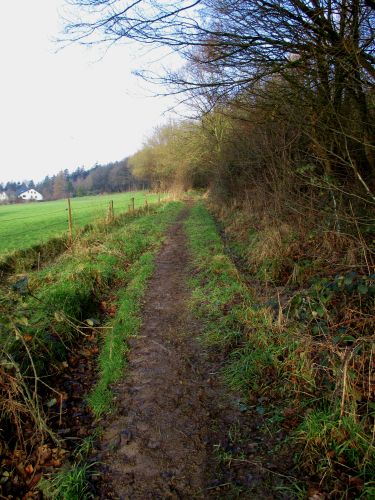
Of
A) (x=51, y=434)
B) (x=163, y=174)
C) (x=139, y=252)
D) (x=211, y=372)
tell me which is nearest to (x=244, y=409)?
(x=211, y=372)

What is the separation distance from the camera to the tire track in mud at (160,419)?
2.85 metres

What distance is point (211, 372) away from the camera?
170 inches

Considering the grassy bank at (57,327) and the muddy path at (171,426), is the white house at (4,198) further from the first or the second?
the muddy path at (171,426)

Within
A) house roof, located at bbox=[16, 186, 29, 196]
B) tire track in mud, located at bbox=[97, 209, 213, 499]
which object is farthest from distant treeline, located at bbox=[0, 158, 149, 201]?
tire track in mud, located at bbox=[97, 209, 213, 499]

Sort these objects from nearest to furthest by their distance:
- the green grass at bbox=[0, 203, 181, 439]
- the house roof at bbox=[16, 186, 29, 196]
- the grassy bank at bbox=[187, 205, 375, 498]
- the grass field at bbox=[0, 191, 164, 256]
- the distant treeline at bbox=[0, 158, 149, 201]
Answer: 1. the grassy bank at bbox=[187, 205, 375, 498]
2. the green grass at bbox=[0, 203, 181, 439]
3. the grass field at bbox=[0, 191, 164, 256]
4. the distant treeline at bbox=[0, 158, 149, 201]
5. the house roof at bbox=[16, 186, 29, 196]

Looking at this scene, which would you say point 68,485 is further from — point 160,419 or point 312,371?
point 312,371

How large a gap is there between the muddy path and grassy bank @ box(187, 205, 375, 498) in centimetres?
34

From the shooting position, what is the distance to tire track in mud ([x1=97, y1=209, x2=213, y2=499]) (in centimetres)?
285

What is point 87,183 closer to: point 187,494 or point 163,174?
point 163,174

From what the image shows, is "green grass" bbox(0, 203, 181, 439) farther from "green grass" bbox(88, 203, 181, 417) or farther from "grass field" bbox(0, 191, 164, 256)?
"grass field" bbox(0, 191, 164, 256)

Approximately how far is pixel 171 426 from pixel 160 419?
0.53 ft

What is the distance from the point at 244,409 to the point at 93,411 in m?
1.71

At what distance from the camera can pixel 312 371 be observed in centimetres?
359

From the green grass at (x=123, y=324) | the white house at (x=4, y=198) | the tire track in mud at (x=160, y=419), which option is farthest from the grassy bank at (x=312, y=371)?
the white house at (x=4, y=198)
